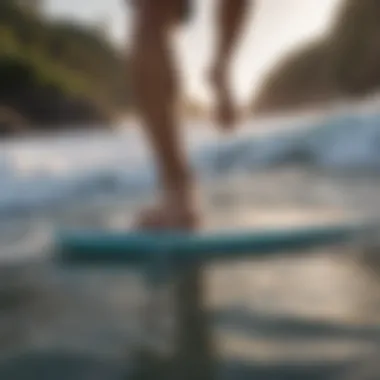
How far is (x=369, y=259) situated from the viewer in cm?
68

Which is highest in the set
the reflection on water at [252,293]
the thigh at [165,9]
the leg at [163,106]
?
the thigh at [165,9]

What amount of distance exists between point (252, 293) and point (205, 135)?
0.20 metres

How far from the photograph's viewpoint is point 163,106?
72 centimetres

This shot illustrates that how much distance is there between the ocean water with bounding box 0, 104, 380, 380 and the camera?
488 mm

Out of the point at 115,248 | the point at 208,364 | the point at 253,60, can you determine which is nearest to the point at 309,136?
the point at 253,60

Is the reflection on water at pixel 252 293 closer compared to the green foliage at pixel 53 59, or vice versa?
the reflection on water at pixel 252 293

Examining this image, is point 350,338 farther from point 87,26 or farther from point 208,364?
point 87,26

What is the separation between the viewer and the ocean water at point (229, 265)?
19.2 inches

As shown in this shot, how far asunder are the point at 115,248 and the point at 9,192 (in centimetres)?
14

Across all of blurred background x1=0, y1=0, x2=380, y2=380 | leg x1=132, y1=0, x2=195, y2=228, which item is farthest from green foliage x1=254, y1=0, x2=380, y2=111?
leg x1=132, y1=0, x2=195, y2=228

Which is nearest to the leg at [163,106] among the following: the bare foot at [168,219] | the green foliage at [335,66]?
the bare foot at [168,219]

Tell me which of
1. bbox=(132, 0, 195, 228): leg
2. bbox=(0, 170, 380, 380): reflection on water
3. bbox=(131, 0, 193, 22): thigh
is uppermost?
bbox=(131, 0, 193, 22): thigh

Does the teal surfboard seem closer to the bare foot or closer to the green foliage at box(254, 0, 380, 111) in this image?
the bare foot

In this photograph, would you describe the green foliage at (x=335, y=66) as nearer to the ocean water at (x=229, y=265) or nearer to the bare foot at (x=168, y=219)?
the ocean water at (x=229, y=265)
